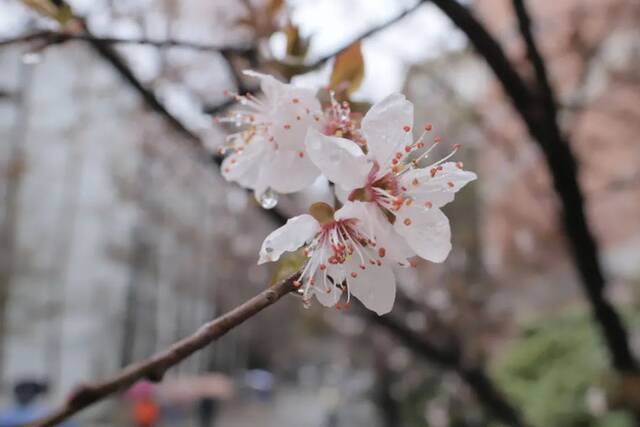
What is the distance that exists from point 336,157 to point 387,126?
0.19 ft

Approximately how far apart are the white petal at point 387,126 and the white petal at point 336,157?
1.1 inches

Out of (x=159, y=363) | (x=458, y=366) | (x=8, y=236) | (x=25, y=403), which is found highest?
(x=8, y=236)

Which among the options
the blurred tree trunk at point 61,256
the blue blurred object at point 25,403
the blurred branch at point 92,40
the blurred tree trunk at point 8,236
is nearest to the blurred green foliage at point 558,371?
the blue blurred object at point 25,403

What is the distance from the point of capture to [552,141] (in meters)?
1.30

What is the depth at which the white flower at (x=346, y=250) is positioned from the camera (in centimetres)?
47

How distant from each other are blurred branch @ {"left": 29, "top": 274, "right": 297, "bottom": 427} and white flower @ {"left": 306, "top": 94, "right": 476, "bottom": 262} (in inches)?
5.8

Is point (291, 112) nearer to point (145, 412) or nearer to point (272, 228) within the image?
point (272, 228)

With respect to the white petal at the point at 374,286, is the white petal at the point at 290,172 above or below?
above

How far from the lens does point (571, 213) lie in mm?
1516

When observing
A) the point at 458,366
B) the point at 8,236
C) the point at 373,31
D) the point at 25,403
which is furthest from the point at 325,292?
the point at 8,236

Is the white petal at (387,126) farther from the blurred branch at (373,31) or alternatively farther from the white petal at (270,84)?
the blurred branch at (373,31)

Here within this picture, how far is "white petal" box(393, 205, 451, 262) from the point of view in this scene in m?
0.47

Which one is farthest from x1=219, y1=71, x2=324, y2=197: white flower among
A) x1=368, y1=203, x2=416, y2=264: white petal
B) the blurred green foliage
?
the blurred green foliage

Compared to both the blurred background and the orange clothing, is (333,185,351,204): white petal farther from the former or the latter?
the orange clothing
